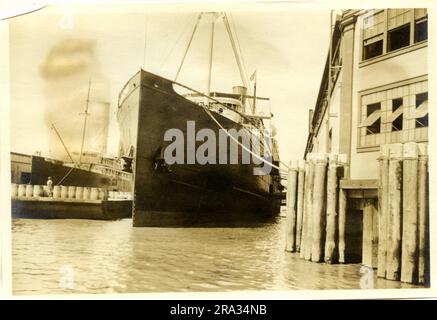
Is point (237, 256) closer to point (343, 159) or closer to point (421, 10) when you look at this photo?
point (343, 159)

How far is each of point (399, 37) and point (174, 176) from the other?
2.91m

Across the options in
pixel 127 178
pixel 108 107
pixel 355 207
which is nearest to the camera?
pixel 355 207

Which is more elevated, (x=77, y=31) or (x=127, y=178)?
(x=77, y=31)

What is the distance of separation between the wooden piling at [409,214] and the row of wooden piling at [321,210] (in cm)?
64

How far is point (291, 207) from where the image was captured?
16.8ft

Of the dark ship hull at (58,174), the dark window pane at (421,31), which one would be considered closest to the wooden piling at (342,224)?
the dark window pane at (421,31)

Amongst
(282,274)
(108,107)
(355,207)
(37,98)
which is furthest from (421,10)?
(37,98)

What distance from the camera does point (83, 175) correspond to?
21.2ft

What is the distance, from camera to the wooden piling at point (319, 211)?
4785mm

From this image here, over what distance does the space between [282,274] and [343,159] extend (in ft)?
4.43

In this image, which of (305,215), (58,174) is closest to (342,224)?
(305,215)

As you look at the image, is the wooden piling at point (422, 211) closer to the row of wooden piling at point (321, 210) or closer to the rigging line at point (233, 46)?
the row of wooden piling at point (321, 210)

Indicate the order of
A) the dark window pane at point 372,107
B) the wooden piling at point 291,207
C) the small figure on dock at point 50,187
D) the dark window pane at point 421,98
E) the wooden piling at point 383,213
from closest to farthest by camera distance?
the wooden piling at point 383,213
the dark window pane at point 421,98
the dark window pane at point 372,107
the wooden piling at point 291,207
the small figure on dock at point 50,187

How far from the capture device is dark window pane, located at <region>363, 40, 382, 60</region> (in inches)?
199
